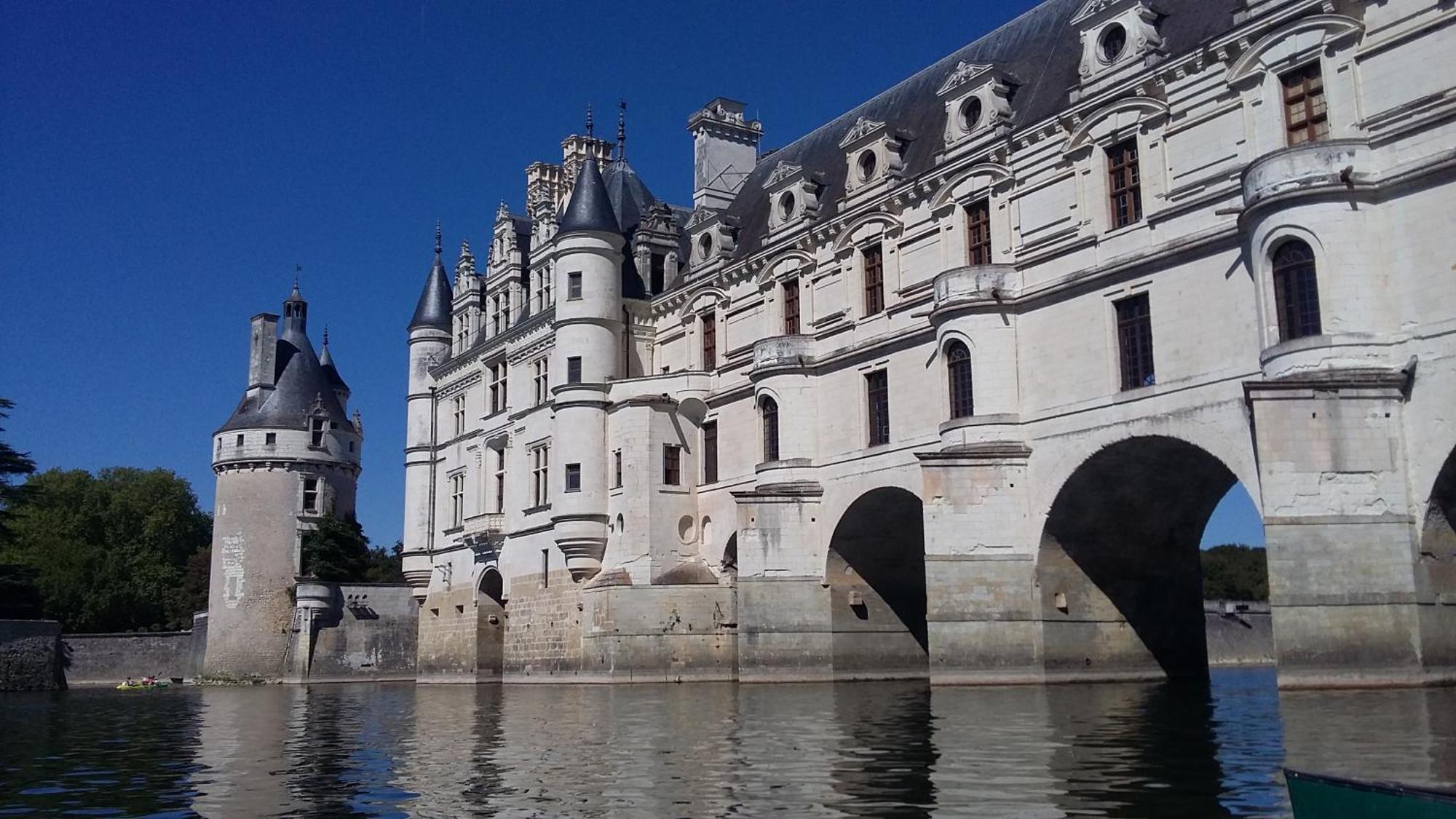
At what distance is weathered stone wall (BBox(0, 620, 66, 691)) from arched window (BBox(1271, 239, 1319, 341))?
1689 inches

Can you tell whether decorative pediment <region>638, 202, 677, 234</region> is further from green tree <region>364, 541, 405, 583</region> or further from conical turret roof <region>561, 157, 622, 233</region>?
green tree <region>364, 541, 405, 583</region>

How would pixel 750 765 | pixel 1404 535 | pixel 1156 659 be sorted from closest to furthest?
pixel 750 765
pixel 1404 535
pixel 1156 659

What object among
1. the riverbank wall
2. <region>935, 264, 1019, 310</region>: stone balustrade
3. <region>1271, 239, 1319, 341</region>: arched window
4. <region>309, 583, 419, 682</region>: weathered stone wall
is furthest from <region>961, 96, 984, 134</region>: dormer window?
<region>309, 583, 419, 682</region>: weathered stone wall

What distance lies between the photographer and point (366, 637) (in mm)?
54344

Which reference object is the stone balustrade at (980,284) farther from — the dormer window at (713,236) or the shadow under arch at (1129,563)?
the dormer window at (713,236)

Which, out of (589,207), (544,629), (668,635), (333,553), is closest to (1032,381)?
(668,635)

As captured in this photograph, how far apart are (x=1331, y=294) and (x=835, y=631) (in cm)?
1481

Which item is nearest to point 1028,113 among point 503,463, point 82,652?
point 503,463

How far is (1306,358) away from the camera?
2008 cm

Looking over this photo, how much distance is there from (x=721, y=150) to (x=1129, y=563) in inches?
916

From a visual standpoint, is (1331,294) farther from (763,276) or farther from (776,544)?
(763,276)

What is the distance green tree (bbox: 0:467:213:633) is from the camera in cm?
6800

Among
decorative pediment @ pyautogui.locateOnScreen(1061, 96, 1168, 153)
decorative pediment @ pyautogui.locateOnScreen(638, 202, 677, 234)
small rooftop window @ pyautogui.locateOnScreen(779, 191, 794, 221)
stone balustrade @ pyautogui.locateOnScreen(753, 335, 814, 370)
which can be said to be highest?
decorative pediment @ pyautogui.locateOnScreen(638, 202, 677, 234)

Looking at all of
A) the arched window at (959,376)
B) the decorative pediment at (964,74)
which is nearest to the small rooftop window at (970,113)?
the decorative pediment at (964,74)
